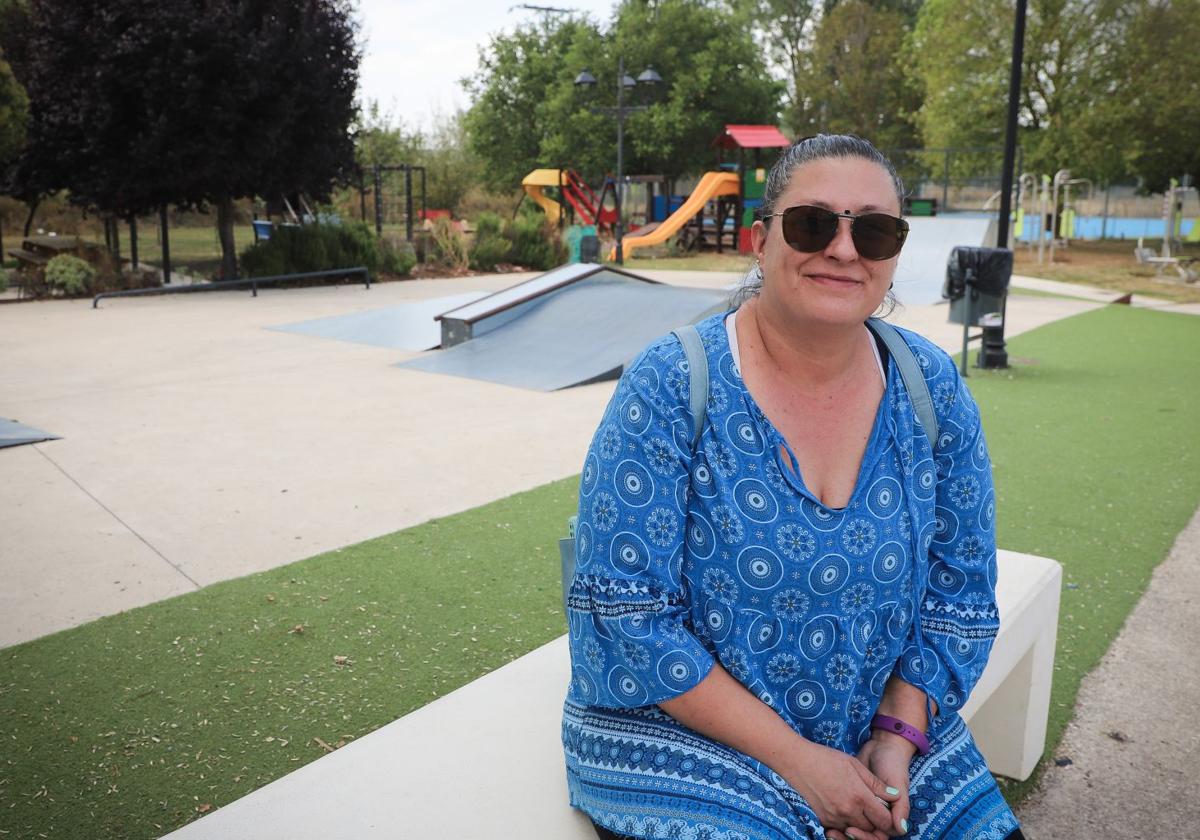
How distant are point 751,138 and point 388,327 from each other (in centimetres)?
1724

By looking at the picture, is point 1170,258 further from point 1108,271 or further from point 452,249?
point 452,249

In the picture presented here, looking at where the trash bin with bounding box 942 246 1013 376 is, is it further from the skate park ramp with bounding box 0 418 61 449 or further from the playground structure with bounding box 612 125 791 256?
the playground structure with bounding box 612 125 791 256

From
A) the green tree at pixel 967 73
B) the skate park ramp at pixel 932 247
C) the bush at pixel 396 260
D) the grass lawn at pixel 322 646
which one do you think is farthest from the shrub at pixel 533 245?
the grass lawn at pixel 322 646

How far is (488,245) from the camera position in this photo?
2161cm

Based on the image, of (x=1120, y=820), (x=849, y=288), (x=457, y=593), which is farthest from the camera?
(x=457, y=593)

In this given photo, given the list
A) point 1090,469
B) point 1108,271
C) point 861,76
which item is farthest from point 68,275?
point 861,76

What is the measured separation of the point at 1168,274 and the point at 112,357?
20.6 m

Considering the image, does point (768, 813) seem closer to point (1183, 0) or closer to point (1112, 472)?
point (1112, 472)

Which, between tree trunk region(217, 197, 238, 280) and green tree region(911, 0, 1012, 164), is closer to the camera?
tree trunk region(217, 197, 238, 280)

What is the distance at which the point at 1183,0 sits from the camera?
25.1 metres

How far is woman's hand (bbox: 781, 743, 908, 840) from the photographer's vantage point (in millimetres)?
1596

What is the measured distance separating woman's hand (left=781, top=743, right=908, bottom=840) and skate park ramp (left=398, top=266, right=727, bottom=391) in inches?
261

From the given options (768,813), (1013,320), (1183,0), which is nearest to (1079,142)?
(1183,0)

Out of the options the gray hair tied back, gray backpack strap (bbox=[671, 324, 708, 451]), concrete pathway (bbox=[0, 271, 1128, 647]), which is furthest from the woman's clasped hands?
concrete pathway (bbox=[0, 271, 1128, 647])
